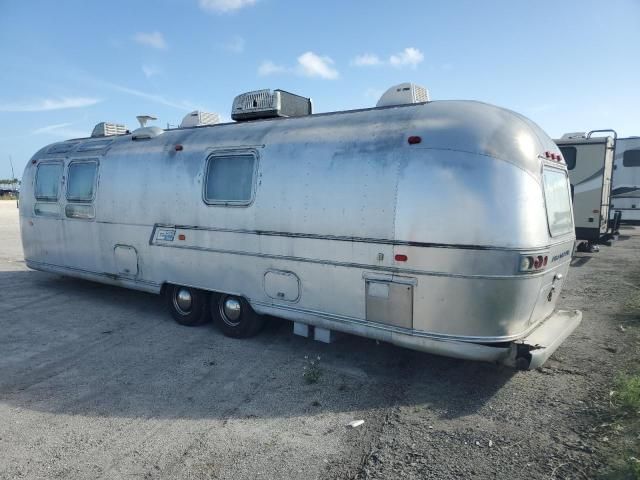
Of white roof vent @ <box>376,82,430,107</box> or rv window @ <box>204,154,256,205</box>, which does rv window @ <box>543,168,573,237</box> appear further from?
rv window @ <box>204,154,256,205</box>

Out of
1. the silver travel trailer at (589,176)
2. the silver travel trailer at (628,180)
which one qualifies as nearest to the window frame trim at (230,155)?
the silver travel trailer at (589,176)

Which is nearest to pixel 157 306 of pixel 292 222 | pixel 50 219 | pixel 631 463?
pixel 50 219

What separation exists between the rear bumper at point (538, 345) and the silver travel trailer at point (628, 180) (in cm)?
Result: 1644

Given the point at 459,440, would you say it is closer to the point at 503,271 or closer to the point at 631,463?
the point at 631,463

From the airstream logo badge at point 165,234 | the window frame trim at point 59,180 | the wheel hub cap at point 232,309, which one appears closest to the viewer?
the wheel hub cap at point 232,309

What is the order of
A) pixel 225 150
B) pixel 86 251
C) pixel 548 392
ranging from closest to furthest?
1. pixel 548 392
2. pixel 225 150
3. pixel 86 251

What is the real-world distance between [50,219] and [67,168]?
1089mm

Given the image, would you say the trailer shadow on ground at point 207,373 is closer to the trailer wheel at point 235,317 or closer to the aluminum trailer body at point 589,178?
the trailer wheel at point 235,317

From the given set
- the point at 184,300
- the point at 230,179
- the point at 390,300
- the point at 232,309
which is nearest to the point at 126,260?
the point at 184,300

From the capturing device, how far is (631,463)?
11.0 feet

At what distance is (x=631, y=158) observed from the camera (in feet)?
61.8

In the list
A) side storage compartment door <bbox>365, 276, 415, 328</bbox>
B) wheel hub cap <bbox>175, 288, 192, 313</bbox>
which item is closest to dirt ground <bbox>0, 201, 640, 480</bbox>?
wheel hub cap <bbox>175, 288, 192, 313</bbox>

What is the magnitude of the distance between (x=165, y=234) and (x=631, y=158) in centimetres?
1956

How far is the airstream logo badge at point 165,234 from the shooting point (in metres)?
6.70
